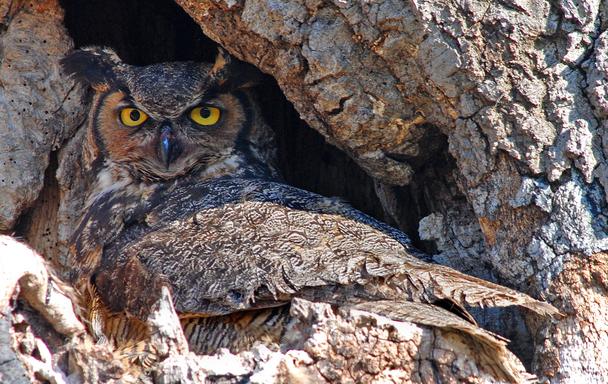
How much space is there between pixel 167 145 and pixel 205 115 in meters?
0.24

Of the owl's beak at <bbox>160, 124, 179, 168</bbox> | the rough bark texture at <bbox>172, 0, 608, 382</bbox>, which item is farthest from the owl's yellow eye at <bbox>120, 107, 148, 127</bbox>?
the rough bark texture at <bbox>172, 0, 608, 382</bbox>

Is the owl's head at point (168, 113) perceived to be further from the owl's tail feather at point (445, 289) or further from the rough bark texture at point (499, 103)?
the owl's tail feather at point (445, 289)

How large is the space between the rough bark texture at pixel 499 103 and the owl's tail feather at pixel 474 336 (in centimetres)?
31

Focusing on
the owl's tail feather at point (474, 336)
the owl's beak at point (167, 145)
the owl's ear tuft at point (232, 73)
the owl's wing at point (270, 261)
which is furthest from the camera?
the owl's ear tuft at point (232, 73)

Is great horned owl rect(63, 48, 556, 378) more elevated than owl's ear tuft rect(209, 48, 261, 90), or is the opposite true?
owl's ear tuft rect(209, 48, 261, 90)

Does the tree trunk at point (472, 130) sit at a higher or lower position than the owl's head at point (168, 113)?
higher

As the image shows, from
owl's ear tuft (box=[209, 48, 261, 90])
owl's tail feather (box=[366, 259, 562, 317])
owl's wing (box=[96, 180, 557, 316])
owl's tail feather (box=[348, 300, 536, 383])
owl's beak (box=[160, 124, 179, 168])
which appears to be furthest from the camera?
owl's ear tuft (box=[209, 48, 261, 90])

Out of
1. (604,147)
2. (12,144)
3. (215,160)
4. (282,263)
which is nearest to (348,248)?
(282,263)

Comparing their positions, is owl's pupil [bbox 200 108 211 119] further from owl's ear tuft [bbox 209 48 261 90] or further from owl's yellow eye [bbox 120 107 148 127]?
owl's yellow eye [bbox 120 107 148 127]

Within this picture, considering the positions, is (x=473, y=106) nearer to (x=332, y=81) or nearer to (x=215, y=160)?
(x=332, y=81)

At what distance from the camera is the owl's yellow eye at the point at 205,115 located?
12.1 feet

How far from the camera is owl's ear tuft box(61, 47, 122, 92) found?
376 centimetres

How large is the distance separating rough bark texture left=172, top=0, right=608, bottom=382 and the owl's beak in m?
0.60

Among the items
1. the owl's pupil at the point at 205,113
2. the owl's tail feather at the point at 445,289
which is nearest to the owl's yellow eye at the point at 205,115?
the owl's pupil at the point at 205,113
